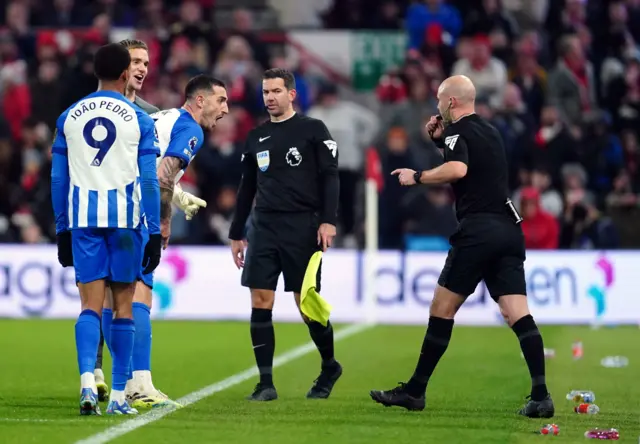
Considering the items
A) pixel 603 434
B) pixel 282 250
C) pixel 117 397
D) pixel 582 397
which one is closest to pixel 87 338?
pixel 117 397

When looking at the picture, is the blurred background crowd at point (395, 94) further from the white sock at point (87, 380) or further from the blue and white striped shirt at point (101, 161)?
the white sock at point (87, 380)

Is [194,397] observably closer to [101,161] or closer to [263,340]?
[263,340]

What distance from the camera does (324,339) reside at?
947 centimetres

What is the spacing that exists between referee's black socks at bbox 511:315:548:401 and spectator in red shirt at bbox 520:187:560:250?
9111 millimetres

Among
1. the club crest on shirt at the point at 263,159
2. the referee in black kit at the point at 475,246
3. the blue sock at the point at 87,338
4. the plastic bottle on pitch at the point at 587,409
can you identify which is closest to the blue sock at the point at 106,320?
the blue sock at the point at 87,338

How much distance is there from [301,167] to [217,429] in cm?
248

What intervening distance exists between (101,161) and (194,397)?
6.63ft

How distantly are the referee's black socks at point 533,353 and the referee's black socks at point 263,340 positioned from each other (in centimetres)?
171

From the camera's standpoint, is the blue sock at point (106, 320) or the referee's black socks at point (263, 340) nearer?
the blue sock at point (106, 320)

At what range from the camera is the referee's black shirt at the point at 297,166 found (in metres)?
9.37

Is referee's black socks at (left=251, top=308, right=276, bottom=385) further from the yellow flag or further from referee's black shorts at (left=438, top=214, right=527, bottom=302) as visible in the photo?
referee's black shorts at (left=438, top=214, right=527, bottom=302)

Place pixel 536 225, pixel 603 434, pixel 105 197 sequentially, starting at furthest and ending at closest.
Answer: pixel 536 225 → pixel 105 197 → pixel 603 434

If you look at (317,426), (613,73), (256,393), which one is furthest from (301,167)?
(613,73)

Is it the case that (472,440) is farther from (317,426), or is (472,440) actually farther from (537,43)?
(537,43)
